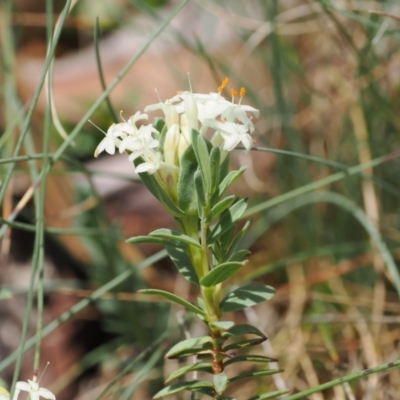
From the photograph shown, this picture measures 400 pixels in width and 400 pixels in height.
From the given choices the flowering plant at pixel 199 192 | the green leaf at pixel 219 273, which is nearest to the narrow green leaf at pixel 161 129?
the flowering plant at pixel 199 192

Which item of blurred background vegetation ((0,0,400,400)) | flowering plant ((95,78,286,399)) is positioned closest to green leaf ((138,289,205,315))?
flowering plant ((95,78,286,399))

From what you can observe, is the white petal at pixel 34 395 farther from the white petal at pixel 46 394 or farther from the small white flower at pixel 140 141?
the small white flower at pixel 140 141

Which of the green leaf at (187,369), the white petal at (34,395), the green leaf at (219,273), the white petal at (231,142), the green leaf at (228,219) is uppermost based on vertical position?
the white petal at (231,142)

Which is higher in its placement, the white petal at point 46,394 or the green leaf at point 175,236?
the green leaf at point 175,236

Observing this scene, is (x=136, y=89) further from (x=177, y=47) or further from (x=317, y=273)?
(x=317, y=273)

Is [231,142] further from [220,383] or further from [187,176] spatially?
[220,383]

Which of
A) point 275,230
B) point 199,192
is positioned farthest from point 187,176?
point 275,230

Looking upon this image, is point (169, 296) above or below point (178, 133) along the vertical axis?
below
